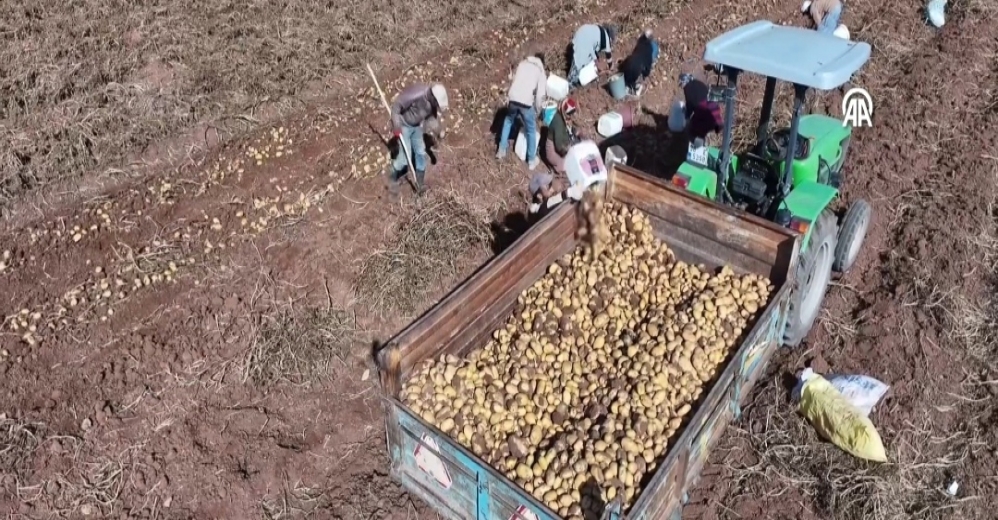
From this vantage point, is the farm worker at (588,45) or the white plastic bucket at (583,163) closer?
the white plastic bucket at (583,163)

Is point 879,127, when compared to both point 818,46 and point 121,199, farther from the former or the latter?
point 121,199

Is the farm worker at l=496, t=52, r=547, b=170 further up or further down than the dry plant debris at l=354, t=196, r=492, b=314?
further up

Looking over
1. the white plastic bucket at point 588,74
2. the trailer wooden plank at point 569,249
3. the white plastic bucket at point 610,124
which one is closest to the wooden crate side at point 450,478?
the trailer wooden plank at point 569,249

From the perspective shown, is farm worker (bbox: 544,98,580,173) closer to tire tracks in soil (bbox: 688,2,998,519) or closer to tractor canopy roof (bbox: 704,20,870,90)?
tractor canopy roof (bbox: 704,20,870,90)

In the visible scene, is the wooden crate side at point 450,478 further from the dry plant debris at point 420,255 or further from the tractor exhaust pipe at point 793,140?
the tractor exhaust pipe at point 793,140

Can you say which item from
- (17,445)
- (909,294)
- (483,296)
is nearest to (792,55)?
(909,294)

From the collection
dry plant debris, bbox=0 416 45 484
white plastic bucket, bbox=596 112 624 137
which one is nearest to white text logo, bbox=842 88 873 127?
white plastic bucket, bbox=596 112 624 137
